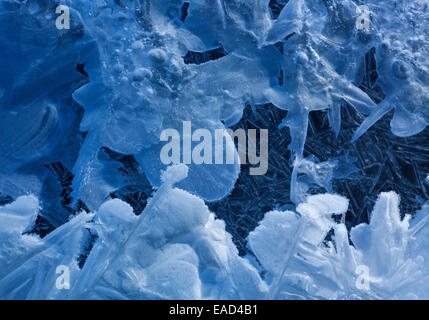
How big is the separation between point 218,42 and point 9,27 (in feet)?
1.48

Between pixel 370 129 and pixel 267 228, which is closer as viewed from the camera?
pixel 267 228

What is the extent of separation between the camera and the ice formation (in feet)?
2.80

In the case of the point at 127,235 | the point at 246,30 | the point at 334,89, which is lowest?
the point at 127,235

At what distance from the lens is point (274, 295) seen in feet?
2.78

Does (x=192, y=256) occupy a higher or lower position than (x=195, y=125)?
lower

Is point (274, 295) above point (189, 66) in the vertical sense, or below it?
below

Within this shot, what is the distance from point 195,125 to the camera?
94 centimetres

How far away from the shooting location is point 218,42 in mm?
979

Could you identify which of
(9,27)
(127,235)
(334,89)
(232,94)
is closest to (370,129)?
(334,89)

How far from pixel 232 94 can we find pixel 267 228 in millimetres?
303

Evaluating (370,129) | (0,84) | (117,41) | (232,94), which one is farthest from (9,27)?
(370,129)

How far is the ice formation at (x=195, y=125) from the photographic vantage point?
85 centimetres
